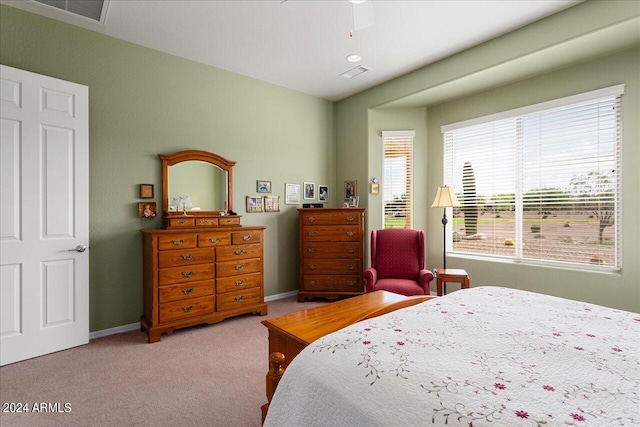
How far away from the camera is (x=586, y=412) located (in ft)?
2.63

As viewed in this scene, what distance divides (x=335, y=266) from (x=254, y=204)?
4.72 ft

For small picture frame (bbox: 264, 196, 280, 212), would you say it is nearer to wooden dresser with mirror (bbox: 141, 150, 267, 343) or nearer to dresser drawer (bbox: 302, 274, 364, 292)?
wooden dresser with mirror (bbox: 141, 150, 267, 343)

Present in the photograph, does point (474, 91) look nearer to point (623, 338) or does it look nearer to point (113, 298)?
point (623, 338)

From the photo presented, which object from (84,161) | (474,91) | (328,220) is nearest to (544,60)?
(474,91)

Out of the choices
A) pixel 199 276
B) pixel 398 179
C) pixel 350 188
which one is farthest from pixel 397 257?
pixel 199 276

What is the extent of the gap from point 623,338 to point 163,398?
2579 millimetres

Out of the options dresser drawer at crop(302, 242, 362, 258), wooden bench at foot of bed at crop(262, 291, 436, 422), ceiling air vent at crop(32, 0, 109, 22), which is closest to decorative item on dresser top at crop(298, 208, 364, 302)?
dresser drawer at crop(302, 242, 362, 258)

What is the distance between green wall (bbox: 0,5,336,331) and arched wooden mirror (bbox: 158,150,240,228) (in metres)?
0.13

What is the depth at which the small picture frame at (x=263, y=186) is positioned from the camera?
4320mm

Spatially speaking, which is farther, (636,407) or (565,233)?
(565,233)

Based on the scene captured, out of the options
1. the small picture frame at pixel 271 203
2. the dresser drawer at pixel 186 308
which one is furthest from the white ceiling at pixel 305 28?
the dresser drawer at pixel 186 308

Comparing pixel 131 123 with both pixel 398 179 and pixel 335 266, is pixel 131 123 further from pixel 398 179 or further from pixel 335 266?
pixel 398 179

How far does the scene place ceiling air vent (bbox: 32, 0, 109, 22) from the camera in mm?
2607

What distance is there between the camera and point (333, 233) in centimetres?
435
